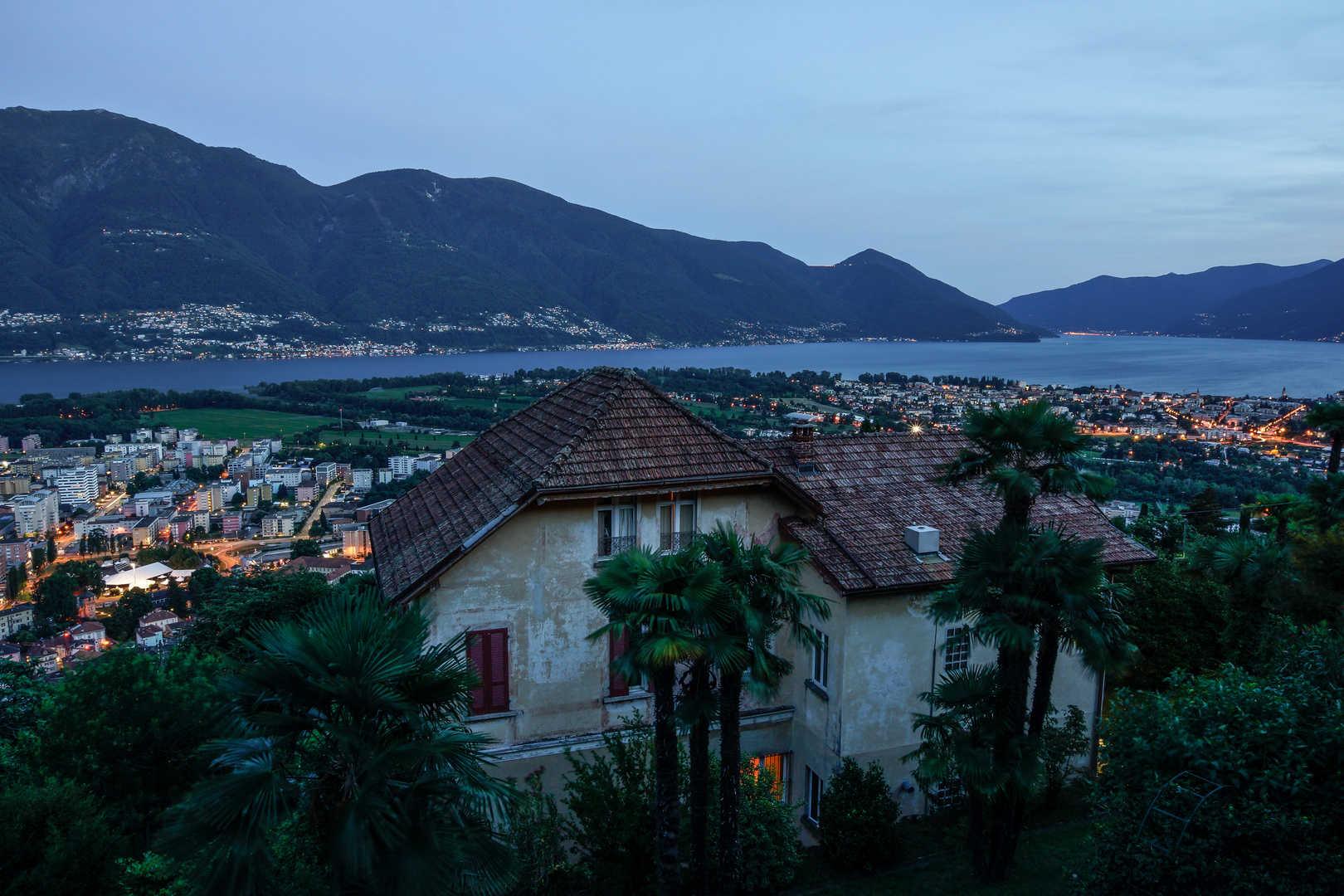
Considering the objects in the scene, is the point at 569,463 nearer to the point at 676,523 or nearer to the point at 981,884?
the point at 676,523

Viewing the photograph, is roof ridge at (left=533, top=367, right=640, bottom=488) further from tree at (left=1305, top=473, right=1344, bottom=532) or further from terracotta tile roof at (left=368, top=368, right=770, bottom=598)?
tree at (left=1305, top=473, right=1344, bottom=532)

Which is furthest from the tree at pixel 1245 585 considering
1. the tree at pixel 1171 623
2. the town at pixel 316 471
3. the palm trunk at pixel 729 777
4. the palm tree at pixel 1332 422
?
the town at pixel 316 471

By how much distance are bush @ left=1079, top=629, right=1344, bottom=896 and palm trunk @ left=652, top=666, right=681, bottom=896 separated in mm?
4375

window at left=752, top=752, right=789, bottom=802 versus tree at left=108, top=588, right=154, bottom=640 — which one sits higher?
window at left=752, top=752, right=789, bottom=802

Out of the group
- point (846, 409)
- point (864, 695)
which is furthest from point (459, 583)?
point (846, 409)

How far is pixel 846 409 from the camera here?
11406 centimetres

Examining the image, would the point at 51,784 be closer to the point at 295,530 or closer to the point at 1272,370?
the point at 295,530

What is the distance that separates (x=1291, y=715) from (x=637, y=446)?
29.9ft

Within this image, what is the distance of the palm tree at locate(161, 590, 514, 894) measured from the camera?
18.0 feet

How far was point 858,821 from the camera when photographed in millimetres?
12492

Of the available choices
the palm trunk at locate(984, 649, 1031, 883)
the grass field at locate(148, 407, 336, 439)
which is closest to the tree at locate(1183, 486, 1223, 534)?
the palm trunk at locate(984, 649, 1031, 883)

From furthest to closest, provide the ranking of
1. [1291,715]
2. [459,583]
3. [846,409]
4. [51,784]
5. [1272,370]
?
[1272,370], [846,409], [459,583], [51,784], [1291,715]

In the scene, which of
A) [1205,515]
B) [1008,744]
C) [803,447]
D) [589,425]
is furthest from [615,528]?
[1205,515]

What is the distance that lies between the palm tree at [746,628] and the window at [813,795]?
4.45 meters
